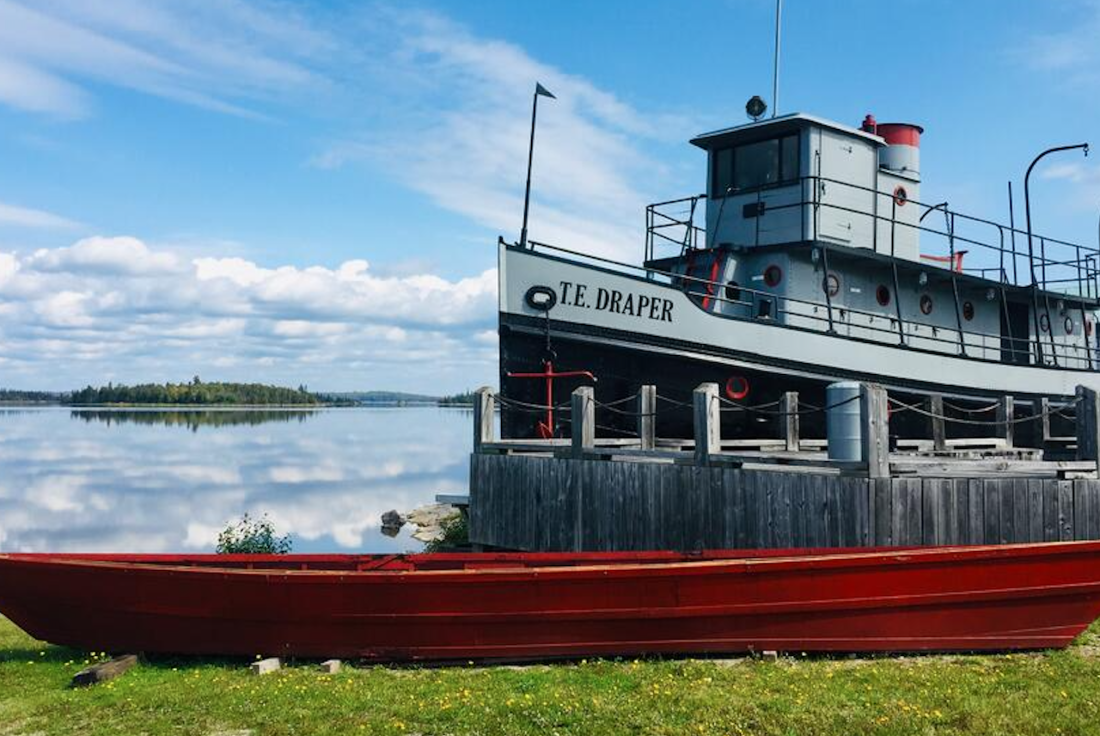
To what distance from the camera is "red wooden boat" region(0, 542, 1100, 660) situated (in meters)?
8.12

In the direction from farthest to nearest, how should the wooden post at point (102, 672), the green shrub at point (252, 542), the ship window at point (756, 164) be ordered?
the ship window at point (756, 164), the green shrub at point (252, 542), the wooden post at point (102, 672)

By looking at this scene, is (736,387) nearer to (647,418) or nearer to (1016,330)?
(647,418)

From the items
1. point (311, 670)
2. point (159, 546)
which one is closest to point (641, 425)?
point (311, 670)

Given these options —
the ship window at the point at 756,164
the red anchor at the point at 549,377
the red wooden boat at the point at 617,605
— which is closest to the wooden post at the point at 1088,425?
the red wooden boat at the point at 617,605

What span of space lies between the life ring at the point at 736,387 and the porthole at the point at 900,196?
6.72 metres

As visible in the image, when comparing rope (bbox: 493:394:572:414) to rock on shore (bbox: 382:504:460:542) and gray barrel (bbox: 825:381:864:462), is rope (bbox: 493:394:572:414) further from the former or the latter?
rock on shore (bbox: 382:504:460:542)

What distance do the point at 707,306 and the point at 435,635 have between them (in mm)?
11541

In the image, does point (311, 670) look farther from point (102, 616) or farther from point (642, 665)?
point (642, 665)

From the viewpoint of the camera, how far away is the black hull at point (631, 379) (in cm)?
1619

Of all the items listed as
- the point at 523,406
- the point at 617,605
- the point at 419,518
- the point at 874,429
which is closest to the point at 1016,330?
the point at 523,406

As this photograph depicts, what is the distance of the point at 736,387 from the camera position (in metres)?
17.0

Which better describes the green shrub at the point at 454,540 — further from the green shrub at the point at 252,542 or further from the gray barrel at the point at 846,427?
the gray barrel at the point at 846,427

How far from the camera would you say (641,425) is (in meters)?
13.3

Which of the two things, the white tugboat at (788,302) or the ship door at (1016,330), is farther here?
the ship door at (1016,330)
